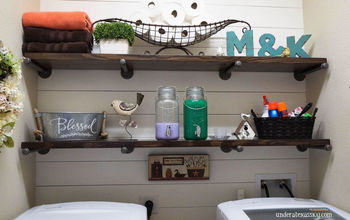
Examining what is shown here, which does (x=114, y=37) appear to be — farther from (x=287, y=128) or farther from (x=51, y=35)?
(x=287, y=128)

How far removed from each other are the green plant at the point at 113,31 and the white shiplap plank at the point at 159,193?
761mm

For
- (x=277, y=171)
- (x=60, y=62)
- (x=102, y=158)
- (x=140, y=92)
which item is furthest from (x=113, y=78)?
(x=277, y=171)

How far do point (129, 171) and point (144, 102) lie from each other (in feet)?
Answer: 1.24

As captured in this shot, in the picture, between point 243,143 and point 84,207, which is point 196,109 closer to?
point 243,143

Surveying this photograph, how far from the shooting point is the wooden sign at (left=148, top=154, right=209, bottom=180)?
1.37 m

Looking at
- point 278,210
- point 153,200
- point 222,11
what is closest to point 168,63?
point 222,11

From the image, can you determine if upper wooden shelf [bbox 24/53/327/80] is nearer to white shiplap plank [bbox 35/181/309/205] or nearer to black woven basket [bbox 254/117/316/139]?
black woven basket [bbox 254/117/316/139]

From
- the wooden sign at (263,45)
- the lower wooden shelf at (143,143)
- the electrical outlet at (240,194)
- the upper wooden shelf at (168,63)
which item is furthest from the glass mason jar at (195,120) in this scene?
the electrical outlet at (240,194)

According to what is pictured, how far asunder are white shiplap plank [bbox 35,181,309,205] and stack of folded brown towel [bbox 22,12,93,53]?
0.70 meters

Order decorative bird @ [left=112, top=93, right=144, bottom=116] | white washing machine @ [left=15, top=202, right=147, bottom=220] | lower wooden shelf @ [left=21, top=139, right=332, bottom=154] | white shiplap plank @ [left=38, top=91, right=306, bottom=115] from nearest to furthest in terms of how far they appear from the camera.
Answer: white washing machine @ [left=15, top=202, right=147, bottom=220], lower wooden shelf @ [left=21, top=139, right=332, bottom=154], decorative bird @ [left=112, top=93, right=144, bottom=116], white shiplap plank @ [left=38, top=91, right=306, bottom=115]

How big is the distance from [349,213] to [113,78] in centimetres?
128

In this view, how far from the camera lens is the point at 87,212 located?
3.52 feet

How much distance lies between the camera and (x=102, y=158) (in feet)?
4.51

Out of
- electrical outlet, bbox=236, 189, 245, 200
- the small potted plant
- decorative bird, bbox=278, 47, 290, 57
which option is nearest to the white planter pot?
the small potted plant
